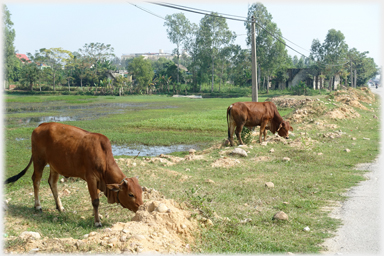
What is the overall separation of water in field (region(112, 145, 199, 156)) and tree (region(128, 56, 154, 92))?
165 ft

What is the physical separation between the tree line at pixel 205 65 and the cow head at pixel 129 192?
4884 cm

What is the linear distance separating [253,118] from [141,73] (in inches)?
2138

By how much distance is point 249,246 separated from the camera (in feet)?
15.8

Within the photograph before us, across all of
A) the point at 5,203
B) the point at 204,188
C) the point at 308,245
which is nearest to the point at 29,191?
the point at 5,203

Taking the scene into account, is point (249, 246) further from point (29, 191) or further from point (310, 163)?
point (310, 163)

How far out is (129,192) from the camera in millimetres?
5527

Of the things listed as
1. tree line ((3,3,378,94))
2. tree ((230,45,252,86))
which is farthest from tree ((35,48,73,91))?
tree ((230,45,252,86))

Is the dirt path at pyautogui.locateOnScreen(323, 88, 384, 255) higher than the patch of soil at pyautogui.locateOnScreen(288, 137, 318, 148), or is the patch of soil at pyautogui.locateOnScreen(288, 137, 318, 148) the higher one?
the patch of soil at pyautogui.locateOnScreen(288, 137, 318, 148)

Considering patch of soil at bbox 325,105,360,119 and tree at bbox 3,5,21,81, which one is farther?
tree at bbox 3,5,21,81

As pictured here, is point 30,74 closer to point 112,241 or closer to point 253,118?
point 253,118

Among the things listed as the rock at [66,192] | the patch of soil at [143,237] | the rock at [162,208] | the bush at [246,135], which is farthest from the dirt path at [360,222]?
the bush at [246,135]

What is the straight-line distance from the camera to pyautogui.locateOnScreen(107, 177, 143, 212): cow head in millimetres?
5508

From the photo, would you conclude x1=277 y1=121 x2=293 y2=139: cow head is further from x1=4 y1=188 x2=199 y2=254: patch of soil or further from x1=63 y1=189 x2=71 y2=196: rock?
x1=4 y1=188 x2=199 y2=254: patch of soil

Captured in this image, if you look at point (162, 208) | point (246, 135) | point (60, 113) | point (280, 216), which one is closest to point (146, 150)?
point (246, 135)
